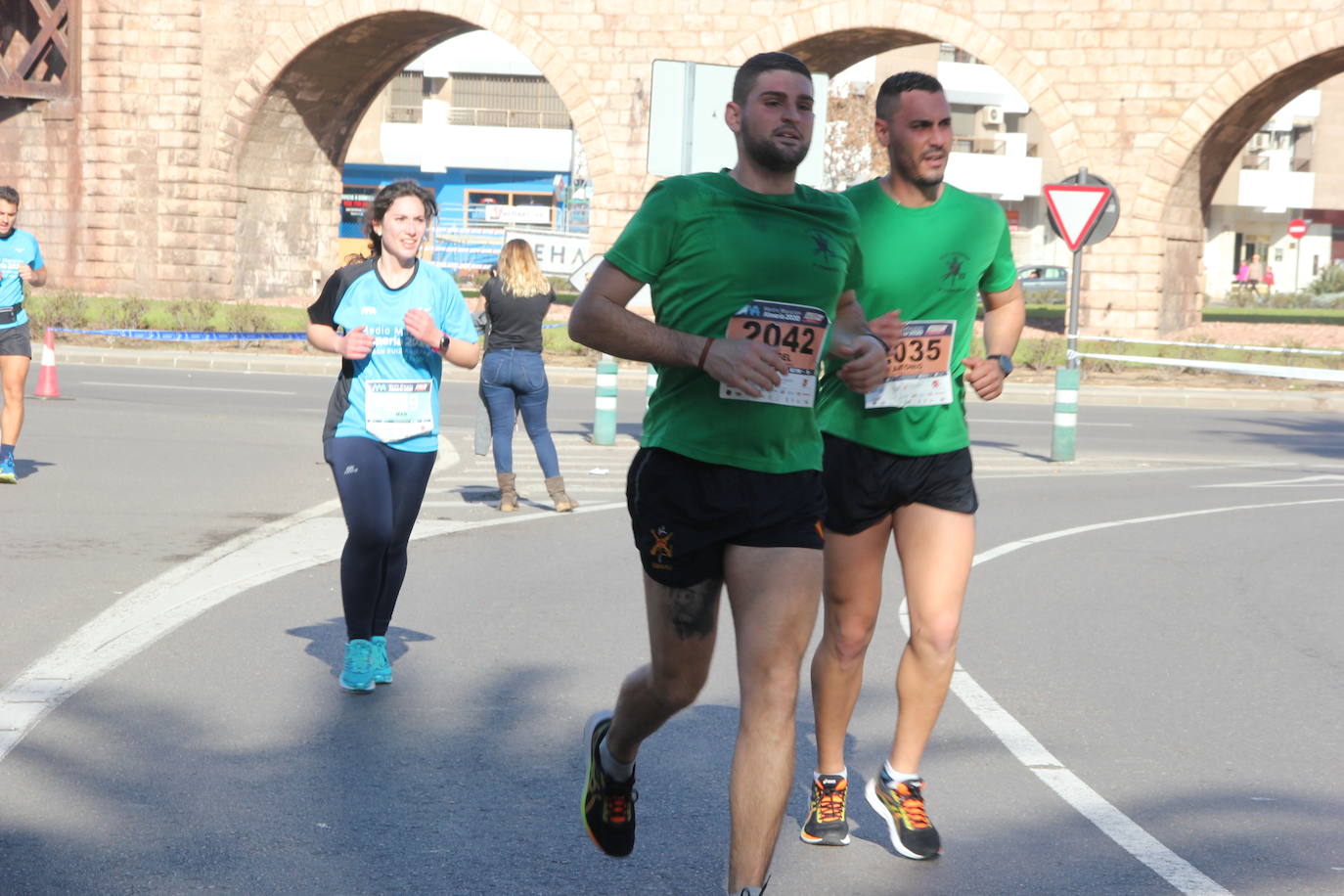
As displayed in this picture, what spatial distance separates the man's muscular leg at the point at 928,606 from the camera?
5.01 m

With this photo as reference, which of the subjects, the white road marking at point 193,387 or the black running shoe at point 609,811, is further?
the white road marking at point 193,387

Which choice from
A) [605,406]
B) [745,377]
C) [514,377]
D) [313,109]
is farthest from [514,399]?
[313,109]

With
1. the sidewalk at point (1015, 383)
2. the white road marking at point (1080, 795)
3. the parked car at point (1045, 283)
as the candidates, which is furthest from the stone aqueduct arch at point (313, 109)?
the white road marking at point (1080, 795)

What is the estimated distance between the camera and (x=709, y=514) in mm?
4332

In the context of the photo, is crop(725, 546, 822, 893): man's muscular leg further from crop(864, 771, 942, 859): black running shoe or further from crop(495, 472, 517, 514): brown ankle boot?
crop(495, 472, 517, 514): brown ankle boot

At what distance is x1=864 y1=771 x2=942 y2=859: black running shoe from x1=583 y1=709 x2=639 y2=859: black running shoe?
26.8 inches

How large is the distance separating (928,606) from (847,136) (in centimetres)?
5307

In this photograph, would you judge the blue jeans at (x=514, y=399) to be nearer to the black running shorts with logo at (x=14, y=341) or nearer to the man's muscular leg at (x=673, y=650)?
the black running shorts with logo at (x=14, y=341)

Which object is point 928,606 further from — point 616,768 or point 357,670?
point 357,670

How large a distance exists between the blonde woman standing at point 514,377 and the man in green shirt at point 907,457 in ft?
23.0

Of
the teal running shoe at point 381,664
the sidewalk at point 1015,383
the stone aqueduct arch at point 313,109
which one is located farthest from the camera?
the stone aqueduct arch at point 313,109

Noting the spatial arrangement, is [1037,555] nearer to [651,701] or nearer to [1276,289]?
→ [651,701]

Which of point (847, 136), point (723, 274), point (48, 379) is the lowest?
point (48, 379)

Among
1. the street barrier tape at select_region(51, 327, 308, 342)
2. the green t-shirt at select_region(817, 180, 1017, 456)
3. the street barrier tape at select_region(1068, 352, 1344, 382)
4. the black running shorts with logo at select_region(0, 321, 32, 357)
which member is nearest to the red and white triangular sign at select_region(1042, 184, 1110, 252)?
the street barrier tape at select_region(1068, 352, 1344, 382)
